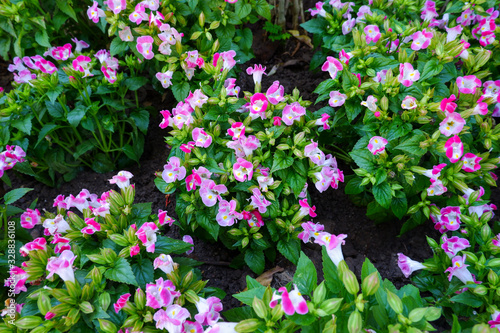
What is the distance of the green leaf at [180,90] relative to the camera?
238 centimetres

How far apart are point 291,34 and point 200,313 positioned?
9.47 ft

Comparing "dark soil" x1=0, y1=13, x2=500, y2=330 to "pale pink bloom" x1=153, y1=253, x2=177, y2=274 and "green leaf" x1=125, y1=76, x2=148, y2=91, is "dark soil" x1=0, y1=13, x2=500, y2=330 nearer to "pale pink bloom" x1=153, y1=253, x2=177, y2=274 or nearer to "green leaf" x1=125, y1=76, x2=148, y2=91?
"green leaf" x1=125, y1=76, x2=148, y2=91

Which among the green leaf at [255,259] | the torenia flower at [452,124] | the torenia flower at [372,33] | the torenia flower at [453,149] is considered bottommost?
the green leaf at [255,259]

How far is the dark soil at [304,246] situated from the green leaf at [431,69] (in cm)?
91

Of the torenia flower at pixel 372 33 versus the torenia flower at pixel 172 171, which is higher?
the torenia flower at pixel 372 33

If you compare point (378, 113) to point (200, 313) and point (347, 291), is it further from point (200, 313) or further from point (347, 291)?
point (200, 313)

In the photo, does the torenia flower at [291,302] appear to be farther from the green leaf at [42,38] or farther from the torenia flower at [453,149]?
the green leaf at [42,38]

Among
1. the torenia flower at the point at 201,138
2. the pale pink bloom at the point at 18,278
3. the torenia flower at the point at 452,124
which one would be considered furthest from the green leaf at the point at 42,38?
the torenia flower at the point at 452,124

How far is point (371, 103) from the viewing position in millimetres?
2027

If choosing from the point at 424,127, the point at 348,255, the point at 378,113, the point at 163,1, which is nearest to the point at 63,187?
the point at 163,1

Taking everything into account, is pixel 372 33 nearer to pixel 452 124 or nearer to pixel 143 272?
pixel 452 124

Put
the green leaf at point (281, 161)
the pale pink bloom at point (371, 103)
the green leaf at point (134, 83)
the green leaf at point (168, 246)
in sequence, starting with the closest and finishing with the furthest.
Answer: the green leaf at point (168, 246)
the green leaf at point (281, 161)
the pale pink bloom at point (371, 103)
the green leaf at point (134, 83)

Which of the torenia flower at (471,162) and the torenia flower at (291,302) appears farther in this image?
the torenia flower at (471,162)

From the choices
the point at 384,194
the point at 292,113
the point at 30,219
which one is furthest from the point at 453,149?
the point at 30,219
